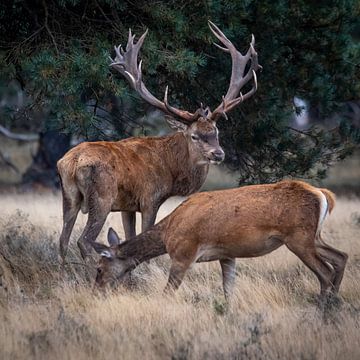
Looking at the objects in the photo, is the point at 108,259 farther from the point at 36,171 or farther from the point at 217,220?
the point at 36,171

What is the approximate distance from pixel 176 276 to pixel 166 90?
86.5 inches

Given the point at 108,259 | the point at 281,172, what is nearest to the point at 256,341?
the point at 108,259

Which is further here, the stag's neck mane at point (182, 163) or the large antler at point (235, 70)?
the stag's neck mane at point (182, 163)

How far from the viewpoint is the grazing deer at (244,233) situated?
802 cm

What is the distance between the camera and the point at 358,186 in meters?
22.0

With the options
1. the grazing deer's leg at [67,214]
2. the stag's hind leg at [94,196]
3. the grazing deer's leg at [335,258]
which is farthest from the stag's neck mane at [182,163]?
the grazing deer's leg at [335,258]

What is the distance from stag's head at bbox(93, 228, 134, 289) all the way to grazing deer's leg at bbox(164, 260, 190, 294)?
0.54 metres

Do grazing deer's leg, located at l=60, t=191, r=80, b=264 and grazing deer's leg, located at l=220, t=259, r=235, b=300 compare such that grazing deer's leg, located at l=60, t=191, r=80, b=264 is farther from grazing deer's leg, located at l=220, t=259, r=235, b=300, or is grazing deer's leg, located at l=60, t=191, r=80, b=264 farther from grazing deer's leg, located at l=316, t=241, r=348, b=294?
grazing deer's leg, located at l=316, t=241, r=348, b=294

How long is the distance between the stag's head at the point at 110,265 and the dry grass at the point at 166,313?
0.18 meters

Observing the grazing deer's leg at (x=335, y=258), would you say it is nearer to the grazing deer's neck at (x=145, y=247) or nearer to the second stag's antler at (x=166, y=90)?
the grazing deer's neck at (x=145, y=247)

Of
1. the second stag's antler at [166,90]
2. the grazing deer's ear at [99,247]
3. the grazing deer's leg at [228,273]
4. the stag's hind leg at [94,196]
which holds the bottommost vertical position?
the grazing deer's leg at [228,273]

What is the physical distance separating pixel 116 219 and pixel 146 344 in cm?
695

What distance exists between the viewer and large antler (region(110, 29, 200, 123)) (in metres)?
9.65

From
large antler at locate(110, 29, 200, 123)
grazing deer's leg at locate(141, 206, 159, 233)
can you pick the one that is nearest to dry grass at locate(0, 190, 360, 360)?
grazing deer's leg at locate(141, 206, 159, 233)
